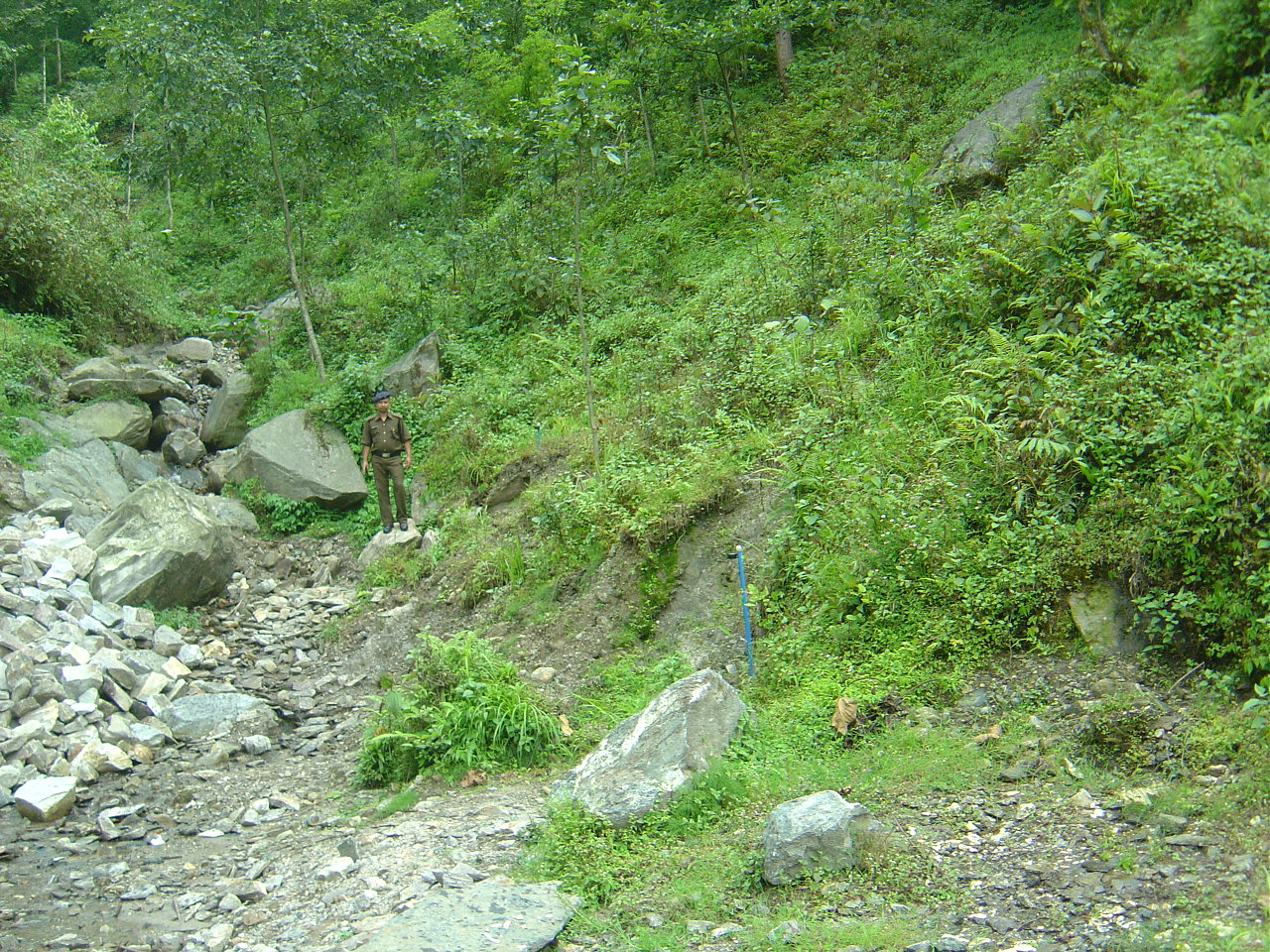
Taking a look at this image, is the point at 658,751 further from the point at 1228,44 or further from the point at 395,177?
the point at 395,177

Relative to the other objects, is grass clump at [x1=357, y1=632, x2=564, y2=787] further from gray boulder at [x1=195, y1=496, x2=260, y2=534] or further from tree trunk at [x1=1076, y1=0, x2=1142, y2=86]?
tree trunk at [x1=1076, y1=0, x2=1142, y2=86]

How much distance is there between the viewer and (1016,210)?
910 cm

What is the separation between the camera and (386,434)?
11812 mm

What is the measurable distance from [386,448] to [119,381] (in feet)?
16.9

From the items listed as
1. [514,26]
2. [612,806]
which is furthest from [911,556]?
[514,26]

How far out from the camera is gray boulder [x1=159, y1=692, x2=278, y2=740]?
835 centimetres

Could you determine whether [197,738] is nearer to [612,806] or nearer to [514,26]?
[612,806]

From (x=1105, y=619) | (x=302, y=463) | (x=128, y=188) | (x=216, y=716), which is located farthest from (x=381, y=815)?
(x=128, y=188)

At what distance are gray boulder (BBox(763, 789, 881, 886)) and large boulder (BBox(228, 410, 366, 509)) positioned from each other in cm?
939

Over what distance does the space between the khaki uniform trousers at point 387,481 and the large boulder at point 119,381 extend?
4.88 m

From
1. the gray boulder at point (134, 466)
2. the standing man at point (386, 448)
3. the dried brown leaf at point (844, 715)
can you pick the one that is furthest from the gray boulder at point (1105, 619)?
the gray boulder at point (134, 466)

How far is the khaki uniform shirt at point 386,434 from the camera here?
11812 mm

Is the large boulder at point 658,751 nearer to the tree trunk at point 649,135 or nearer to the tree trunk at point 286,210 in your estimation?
the tree trunk at point 286,210

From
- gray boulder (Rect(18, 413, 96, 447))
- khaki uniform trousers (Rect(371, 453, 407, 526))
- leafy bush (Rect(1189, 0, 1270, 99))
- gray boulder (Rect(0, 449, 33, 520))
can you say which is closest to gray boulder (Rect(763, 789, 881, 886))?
leafy bush (Rect(1189, 0, 1270, 99))
